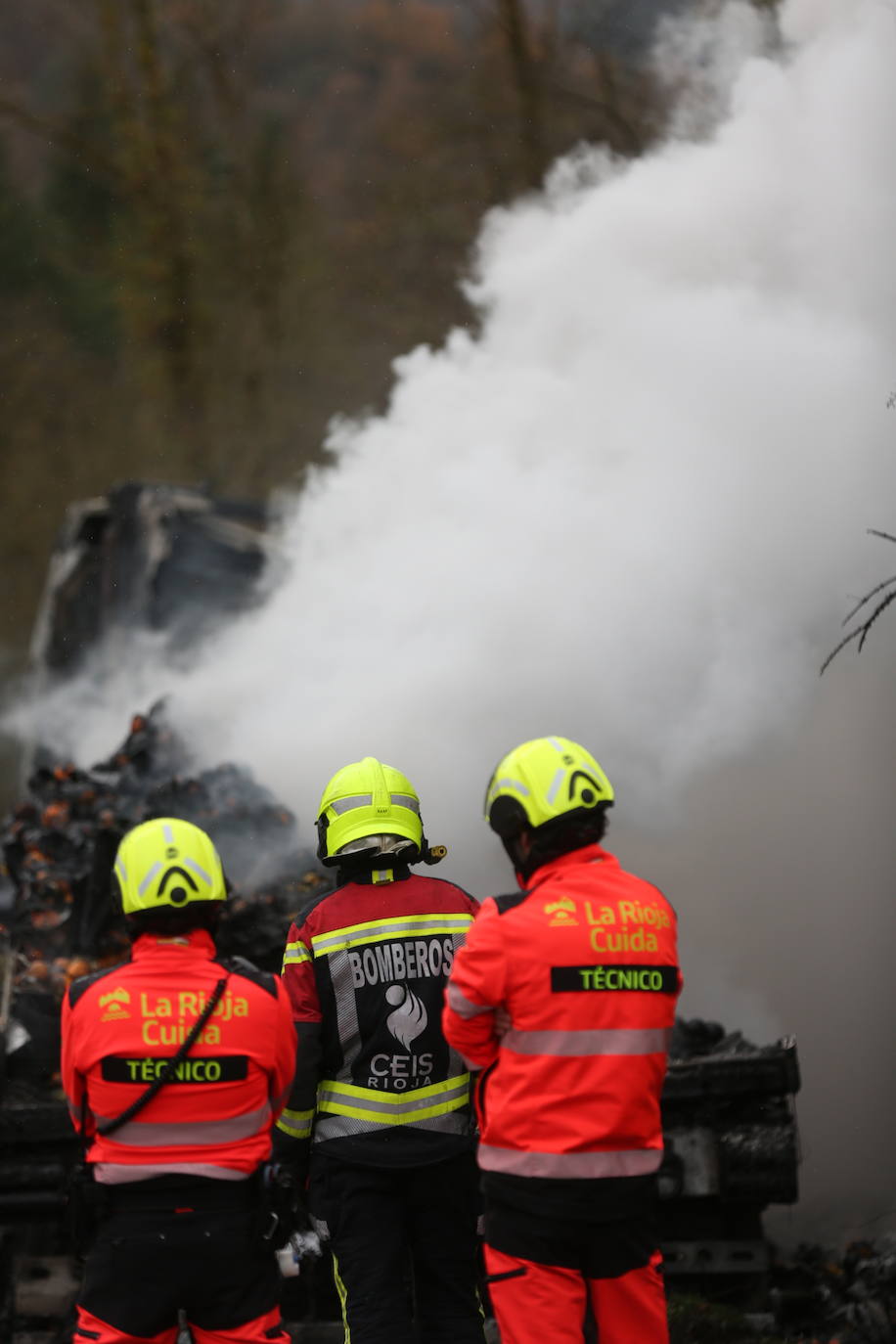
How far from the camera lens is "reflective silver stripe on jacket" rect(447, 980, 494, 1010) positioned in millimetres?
2736

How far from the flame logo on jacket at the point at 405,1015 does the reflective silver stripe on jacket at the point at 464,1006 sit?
546 mm

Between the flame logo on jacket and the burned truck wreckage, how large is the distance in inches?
76.6

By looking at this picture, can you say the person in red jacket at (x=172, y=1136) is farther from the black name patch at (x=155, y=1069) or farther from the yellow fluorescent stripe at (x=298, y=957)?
the yellow fluorescent stripe at (x=298, y=957)

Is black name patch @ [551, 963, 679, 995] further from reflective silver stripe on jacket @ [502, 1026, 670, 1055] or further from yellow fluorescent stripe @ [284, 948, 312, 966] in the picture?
yellow fluorescent stripe @ [284, 948, 312, 966]

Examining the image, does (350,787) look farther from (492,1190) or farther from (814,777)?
(814,777)

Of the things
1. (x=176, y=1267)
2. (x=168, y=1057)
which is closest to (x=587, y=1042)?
(x=168, y=1057)

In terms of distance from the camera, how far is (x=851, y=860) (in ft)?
24.1

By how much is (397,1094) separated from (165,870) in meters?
0.83

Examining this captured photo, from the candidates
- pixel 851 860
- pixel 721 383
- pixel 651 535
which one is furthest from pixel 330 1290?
pixel 721 383

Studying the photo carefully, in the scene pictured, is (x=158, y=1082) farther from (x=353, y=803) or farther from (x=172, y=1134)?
(x=353, y=803)

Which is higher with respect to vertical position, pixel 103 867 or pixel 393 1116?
pixel 103 867

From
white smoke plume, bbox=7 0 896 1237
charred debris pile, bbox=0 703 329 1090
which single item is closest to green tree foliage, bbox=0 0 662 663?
white smoke plume, bbox=7 0 896 1237

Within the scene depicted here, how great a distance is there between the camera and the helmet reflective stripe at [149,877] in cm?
296

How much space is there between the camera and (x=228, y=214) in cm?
2542
